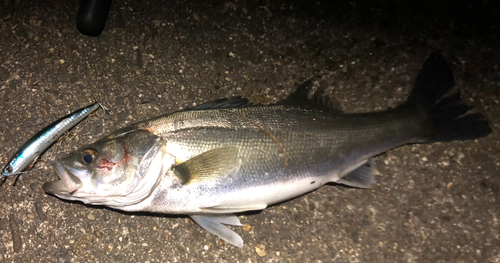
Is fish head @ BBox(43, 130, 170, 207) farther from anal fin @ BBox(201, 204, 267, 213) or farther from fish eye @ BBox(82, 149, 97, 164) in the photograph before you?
anal fin @ BBox(201, 204, 267, 213)

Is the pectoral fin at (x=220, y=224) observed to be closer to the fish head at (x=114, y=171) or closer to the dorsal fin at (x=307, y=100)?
the fish head at (x=114, y=171)

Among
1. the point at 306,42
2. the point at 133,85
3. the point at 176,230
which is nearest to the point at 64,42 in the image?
the point at 133,85

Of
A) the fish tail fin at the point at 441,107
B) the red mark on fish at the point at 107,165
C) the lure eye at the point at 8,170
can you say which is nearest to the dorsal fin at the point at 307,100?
the fish tail fin at the point at 441,107

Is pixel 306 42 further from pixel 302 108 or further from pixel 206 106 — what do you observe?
pixel 206 106

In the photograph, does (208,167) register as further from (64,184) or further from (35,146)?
(35,146)

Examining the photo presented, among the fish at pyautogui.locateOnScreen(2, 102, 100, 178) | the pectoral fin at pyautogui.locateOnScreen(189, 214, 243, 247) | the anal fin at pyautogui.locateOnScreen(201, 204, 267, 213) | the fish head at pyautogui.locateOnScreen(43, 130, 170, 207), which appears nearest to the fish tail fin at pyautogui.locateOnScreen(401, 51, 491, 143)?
the anal fin at pyautogui.locateOnScreen(201, 204, 267, 213)

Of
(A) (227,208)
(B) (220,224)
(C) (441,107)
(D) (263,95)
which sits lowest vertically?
(B) (220,224)

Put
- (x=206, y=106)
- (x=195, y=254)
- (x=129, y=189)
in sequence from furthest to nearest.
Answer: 1. (x=195, y=254)
2. (x=206, y=106)
3. (x=129, y=189)


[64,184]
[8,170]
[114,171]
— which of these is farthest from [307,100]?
[8,170]
